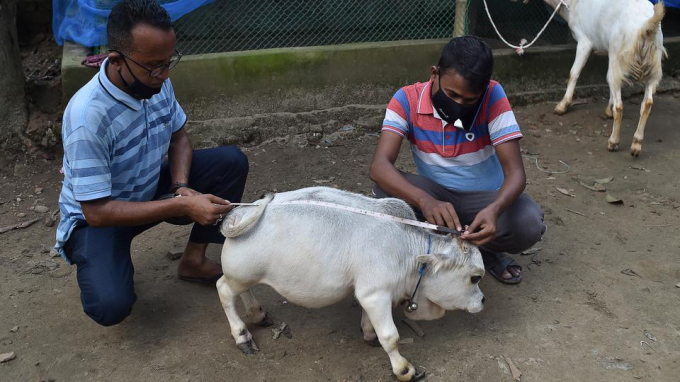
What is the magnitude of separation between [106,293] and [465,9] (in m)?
4.62

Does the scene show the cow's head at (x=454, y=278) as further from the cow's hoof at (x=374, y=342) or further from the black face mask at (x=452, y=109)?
the black face mask at (x=452, y=109)

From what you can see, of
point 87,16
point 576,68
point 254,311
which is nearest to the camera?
point 254,311

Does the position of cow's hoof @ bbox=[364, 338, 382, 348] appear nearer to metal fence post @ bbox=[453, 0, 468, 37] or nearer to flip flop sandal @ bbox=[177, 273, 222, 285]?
flip flop sandal @ bbox=[177, 273, 222, 285]

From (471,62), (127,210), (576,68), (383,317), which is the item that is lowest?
(576,68)

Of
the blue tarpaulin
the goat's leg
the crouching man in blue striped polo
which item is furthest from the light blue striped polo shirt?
the goat's leg

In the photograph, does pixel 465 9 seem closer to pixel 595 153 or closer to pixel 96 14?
pixel 595 153

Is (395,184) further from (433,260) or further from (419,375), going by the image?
(419,375)

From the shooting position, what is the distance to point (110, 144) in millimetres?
3020

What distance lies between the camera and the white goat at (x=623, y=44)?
215 inches

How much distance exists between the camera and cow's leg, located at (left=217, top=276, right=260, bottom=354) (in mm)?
3043

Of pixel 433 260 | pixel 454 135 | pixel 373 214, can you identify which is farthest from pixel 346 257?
pixel 454 135

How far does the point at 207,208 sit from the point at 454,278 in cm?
115

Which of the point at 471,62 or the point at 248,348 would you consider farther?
the point at 248,348

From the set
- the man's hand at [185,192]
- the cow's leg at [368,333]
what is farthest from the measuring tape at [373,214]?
the cow's leg at [368,333]
